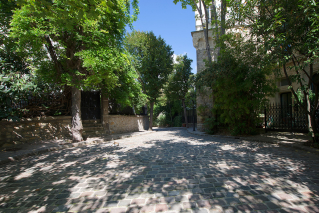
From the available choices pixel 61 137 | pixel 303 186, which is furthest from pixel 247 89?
pixel 61 137

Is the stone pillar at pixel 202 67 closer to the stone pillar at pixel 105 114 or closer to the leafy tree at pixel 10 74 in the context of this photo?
the stone pillar at pixel 105 114

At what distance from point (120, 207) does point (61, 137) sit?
26.4 ft

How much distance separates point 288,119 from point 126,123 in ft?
37.4

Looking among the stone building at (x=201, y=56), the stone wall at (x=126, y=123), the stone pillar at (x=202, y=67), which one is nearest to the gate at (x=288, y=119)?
the stone pillar at (x=202, y=67)

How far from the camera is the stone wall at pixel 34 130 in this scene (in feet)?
22.7

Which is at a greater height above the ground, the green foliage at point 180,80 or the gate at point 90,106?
the green foliage at point 180,80

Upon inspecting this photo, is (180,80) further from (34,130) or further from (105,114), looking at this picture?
(34,130)

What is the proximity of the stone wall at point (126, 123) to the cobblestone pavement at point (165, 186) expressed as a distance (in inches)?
301

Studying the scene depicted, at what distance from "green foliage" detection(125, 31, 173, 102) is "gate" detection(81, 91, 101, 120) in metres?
5.91

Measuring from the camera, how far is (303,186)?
300 centimetres

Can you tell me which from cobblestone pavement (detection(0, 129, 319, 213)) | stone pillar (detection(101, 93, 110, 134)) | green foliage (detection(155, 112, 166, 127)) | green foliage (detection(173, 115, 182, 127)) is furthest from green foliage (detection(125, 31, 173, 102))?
cobblestone pavement (detection(0, 129, 319, 213))

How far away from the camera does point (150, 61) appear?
55.0 ft

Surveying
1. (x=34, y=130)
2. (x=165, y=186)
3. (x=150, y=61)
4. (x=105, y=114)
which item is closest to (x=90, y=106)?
(x=105, y=114)

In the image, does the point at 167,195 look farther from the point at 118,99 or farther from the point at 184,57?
the point at 184,57
